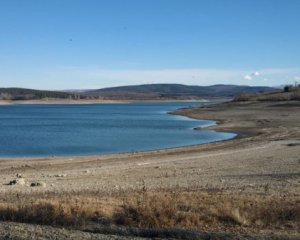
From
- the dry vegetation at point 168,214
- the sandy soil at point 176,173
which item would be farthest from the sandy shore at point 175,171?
the dry vegetation at point 168,214

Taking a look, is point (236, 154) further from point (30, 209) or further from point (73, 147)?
point (30, 209)

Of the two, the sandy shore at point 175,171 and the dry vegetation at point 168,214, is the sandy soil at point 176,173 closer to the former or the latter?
the sandy shore at point 175,171

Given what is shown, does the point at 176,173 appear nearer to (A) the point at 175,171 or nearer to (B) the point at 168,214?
(A) the point at 175,171

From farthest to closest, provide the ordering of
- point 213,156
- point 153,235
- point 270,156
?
point 213,156, point 270,156, point 153,235

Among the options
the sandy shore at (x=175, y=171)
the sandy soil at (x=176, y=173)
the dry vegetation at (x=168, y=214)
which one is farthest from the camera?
the sandy shore at (x=175, y=171)

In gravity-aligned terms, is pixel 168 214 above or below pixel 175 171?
above

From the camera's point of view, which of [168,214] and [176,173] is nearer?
[168,214]

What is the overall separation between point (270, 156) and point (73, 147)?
66.7 ft

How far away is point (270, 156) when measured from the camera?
2845 centimetres

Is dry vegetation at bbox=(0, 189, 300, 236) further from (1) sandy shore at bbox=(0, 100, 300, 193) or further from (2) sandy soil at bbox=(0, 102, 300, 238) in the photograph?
(1) sandy shore at bbox=(0, 100, 300, 193)

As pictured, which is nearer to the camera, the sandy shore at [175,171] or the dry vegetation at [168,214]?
the dry vegetation at [168,214]

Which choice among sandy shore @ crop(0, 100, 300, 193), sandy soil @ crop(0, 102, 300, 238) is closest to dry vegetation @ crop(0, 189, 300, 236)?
sandy soil @ crop(0, 102, 300, 238)

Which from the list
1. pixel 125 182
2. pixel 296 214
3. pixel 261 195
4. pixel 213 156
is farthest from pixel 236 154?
pixel 296 214

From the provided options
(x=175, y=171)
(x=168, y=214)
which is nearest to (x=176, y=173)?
(x=175, y=171)
